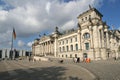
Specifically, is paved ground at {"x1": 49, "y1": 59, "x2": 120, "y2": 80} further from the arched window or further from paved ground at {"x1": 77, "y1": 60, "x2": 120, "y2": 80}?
the arched window

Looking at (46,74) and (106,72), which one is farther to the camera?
(106,72)

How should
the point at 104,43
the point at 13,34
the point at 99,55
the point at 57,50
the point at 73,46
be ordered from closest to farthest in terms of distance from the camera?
the point at 13,34 → the point at 99,55 → the point at 104,43 → the point at 73,46 → the point at 57,50

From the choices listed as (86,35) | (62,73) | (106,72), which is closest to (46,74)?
(62,73)

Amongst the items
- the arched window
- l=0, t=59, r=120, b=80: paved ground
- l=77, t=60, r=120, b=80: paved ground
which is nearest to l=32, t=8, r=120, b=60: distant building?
the arched window

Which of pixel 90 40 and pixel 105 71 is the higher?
pixel 90 40

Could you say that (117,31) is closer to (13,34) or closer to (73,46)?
(73,46)

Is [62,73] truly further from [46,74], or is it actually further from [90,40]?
[90,40]

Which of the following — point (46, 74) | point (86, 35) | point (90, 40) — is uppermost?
point (86, 35)

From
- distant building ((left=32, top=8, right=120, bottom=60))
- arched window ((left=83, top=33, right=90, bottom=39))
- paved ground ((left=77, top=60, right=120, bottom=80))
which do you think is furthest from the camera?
arched window ((left=83, top=33, right=90, bottom=39))

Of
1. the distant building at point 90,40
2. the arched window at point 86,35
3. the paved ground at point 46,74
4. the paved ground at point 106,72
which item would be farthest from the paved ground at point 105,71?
the arched window at point 86,35

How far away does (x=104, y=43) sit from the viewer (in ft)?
188

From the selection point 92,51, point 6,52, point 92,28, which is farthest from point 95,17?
point 6,52

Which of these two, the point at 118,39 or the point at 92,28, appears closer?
the point at 92,28

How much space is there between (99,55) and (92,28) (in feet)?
40.1
